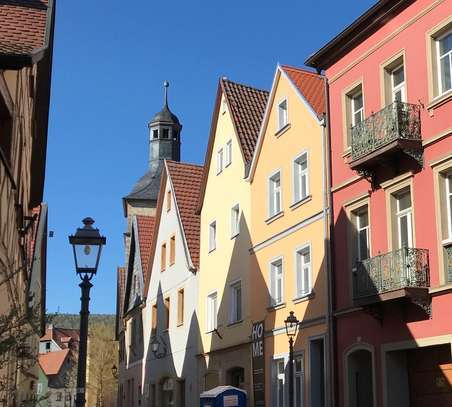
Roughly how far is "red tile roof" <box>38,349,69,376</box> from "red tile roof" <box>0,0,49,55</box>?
9418cm

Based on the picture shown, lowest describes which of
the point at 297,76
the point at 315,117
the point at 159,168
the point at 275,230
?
the point at 275,230

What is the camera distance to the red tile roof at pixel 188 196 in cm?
3369

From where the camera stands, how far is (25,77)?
45.3 ft

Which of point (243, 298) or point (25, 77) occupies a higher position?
point (25, 77)

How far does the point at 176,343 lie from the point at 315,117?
14.9 metres

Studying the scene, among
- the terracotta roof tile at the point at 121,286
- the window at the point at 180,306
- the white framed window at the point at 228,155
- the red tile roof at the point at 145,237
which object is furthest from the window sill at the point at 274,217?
the terracotta roof tile at the point at 121,286

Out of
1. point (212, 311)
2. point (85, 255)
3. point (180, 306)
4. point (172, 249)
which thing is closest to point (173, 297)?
point (180, 306)

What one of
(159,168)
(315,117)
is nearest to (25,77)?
(315,117)

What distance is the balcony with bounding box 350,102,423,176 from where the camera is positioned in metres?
17.5

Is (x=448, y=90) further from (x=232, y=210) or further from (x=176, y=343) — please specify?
(x=176, y=343)

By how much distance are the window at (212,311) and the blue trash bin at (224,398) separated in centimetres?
559

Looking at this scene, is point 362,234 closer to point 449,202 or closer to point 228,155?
point 449,202

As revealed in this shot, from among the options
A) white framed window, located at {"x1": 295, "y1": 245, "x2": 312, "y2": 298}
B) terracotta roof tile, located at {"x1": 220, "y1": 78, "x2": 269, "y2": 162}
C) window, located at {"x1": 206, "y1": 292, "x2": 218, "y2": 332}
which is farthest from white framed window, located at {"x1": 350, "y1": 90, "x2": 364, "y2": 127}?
window, located at {"x1": 206, "y1": 292, "x2": 218, "y2": 332}

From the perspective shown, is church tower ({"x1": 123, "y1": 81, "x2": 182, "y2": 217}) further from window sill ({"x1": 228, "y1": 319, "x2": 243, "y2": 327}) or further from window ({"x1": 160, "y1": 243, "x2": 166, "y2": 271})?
window sill ({"x1": 228, "y1": 319, "x2": 243, "y2": 327})
